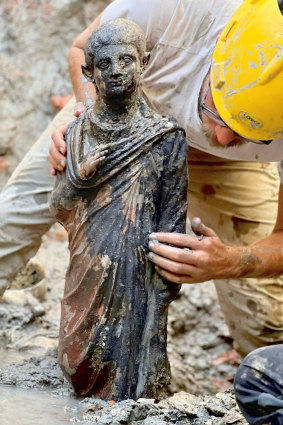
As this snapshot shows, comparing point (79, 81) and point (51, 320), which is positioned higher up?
point (79, 81)

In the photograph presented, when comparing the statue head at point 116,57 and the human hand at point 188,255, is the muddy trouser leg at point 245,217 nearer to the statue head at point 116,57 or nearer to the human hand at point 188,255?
the human hand at point 188,255

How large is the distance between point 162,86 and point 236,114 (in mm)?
631

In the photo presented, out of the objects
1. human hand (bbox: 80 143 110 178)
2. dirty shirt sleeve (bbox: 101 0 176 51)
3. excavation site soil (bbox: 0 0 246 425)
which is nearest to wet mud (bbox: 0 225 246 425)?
excavation site soil (bbox: 0 0 246 425)

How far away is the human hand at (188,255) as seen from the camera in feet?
12.2

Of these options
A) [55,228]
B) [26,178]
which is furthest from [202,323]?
[26,178]

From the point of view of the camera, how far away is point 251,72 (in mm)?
3639

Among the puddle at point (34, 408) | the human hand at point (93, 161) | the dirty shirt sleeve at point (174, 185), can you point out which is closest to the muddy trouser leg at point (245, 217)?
the dirty shirt sleeve at point (174, 185)

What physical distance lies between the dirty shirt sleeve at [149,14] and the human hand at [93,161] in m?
0.74

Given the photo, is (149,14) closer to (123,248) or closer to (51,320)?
(123,248)

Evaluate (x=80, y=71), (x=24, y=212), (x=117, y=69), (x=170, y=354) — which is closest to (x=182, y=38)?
(x=80, y=71)

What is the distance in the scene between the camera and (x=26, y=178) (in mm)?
4777

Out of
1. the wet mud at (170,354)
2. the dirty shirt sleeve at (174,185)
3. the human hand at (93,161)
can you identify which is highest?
the human hand at (93,161)

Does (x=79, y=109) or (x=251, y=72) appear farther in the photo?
(x=79, y=109)

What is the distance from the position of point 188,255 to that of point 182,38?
3.48 ft
